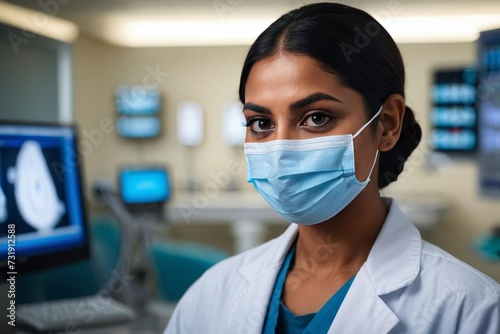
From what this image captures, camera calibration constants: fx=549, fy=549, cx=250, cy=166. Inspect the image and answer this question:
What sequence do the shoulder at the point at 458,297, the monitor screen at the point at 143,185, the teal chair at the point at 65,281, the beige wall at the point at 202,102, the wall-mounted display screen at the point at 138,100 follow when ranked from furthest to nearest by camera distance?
the wall-mounted display screen at the point at 138,100
the beige wall at the point at 202,102
the monitor screen at the point at 143,185
the teal chair at the point at 65,281
the shoulder at the point at 458,297

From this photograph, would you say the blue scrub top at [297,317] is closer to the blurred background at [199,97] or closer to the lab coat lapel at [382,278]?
the lab coat lapel at [382,278]

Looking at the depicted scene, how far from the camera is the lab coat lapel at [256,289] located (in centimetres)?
102

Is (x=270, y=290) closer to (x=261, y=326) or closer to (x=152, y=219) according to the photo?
(x=261, y=326)

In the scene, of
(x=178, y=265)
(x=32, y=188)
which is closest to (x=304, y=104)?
(x=32, y=188)

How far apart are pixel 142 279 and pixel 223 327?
89 centimetres

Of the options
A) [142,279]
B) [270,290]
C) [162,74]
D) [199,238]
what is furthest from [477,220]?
[270,290]

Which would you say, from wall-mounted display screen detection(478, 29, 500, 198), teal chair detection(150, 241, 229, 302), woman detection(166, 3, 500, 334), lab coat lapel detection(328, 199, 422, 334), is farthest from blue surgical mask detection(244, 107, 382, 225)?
wall-mounted display screen detection(478, 29, 500, 198)

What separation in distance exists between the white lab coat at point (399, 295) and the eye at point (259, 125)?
27 centimetres

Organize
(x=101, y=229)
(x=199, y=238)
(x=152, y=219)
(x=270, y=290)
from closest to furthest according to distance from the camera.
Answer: (x=270, y=290), (x=152, y=219), (x=101, y=229), (x=199, y=238)

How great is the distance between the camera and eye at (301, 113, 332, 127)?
36.8 inches

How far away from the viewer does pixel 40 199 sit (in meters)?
1.42

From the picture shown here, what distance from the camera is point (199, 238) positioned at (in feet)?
17.9

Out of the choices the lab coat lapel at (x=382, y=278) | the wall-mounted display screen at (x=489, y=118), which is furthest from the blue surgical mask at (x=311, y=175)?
the wall-mounted display screen at (x=489, y=118)

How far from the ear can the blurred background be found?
3.14 m
